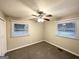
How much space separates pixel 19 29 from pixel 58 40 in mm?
2722

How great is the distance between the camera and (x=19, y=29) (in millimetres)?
4164

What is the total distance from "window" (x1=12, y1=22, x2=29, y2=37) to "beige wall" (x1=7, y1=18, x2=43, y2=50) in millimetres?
234

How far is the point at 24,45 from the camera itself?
422cm

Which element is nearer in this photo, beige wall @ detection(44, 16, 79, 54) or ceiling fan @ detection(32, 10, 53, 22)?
ceiling fan @ detection(32, 10, 53, 22)

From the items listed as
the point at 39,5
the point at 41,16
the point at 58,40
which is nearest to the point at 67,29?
the point at 58,40

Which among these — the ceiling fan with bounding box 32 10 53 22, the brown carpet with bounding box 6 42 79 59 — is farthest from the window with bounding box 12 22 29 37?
the ceiling fan with bounding box 32 10 53 22

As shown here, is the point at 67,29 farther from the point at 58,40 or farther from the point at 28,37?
the point at 28,37

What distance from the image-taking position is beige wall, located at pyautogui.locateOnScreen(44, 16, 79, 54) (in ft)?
10.2

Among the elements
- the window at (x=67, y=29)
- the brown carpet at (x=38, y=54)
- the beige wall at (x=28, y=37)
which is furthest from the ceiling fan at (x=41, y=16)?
the brown carpet at (x=38, y=54)

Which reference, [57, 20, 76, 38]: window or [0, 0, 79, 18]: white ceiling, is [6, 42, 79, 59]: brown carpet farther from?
[0, 0, 79, 18]: white ceiling

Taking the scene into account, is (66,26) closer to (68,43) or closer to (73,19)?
(73,19)

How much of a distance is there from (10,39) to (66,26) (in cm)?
337

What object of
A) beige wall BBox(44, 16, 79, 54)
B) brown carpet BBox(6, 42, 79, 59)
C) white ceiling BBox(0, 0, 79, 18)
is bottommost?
brown carpet BBox(6, 42, 79, 59)

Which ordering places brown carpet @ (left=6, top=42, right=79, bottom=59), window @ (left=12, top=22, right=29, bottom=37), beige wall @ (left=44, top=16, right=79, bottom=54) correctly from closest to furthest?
brown carpet @ (left=6, top=42, right=79, bottom=59) < beige wall @ (left=44, top=16, right=79, bottom=54) < window @ (left=12, top=22, right=29, bottom=37)
